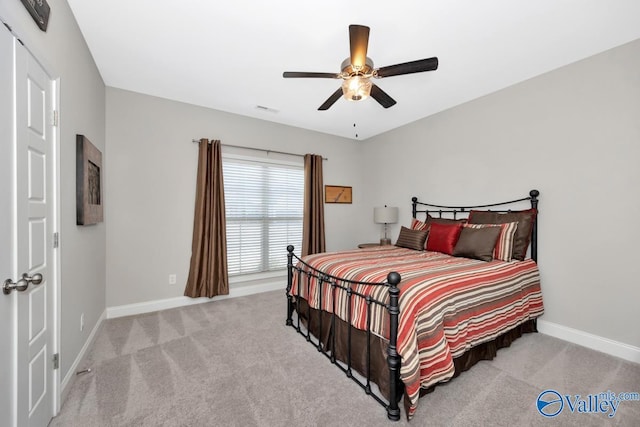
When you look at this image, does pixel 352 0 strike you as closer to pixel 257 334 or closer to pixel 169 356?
pixel 257 334

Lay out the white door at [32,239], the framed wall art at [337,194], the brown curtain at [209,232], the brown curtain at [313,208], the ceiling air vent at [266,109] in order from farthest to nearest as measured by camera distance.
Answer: the framed wall art at [337,194], the brown curtain at [313,208], the ceiling air vent at [266,109], the brown curtain at [209,232], the white door at [32,239]

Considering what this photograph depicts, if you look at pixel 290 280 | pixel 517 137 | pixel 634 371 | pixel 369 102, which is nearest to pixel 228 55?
pixel 369 102

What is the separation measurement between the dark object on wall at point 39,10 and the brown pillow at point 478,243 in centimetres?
361

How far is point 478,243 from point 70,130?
3.67 metres

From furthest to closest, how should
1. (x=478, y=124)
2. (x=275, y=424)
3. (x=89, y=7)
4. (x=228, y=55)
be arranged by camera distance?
1. (x=478, y=124)
2. (x=228, y=55)
3. (x=89, y=7)
4. (x=275, y=424)

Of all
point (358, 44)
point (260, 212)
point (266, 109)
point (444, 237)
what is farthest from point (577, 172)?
point (260, 212)

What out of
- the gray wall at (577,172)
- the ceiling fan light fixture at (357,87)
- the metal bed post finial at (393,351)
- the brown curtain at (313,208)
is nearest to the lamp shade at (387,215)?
the brown curtain at (313,208)

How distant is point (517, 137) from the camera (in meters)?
2.99

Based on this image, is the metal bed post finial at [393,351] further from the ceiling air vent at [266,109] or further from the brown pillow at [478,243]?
the ceiling air vent at [266,109]

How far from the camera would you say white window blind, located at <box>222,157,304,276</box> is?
3.93 meters

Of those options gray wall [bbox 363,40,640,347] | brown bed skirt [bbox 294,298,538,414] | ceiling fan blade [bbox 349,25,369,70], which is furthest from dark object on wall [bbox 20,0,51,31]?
gray wall [bbox 363,40,640,347]

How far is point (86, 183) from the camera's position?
2.20 m

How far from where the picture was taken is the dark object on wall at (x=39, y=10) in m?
1.31

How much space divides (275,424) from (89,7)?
312cm
